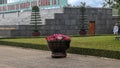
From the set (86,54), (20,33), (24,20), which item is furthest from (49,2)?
(86,54)

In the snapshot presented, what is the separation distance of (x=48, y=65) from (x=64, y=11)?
99.4 feet

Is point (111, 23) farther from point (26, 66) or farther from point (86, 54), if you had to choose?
point (26, 66)

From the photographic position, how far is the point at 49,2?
48469 millimetres

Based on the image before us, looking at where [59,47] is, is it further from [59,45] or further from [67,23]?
[67,23]

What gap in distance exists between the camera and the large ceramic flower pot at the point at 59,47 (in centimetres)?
1602

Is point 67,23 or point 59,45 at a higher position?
point 59,45

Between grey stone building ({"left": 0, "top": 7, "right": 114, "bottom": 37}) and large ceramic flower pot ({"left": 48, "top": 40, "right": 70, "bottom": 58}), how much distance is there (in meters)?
26.0

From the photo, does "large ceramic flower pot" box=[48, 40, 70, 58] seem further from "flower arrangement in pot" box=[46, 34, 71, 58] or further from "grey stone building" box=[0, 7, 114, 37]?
"grey stone building" box=[0, 7, 114, 37]

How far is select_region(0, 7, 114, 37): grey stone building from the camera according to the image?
1702 inches

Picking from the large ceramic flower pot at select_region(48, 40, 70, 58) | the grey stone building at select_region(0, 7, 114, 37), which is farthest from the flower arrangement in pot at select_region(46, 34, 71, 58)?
the grey stone building at select_region(0, 7, 114, 37)

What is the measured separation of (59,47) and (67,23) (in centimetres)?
2849

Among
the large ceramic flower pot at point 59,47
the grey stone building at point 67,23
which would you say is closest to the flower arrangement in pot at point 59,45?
the large ceramic flower pot at point 59,47

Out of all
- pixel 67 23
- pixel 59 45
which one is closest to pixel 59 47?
pixel 59 45

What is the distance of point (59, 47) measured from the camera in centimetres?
1608
